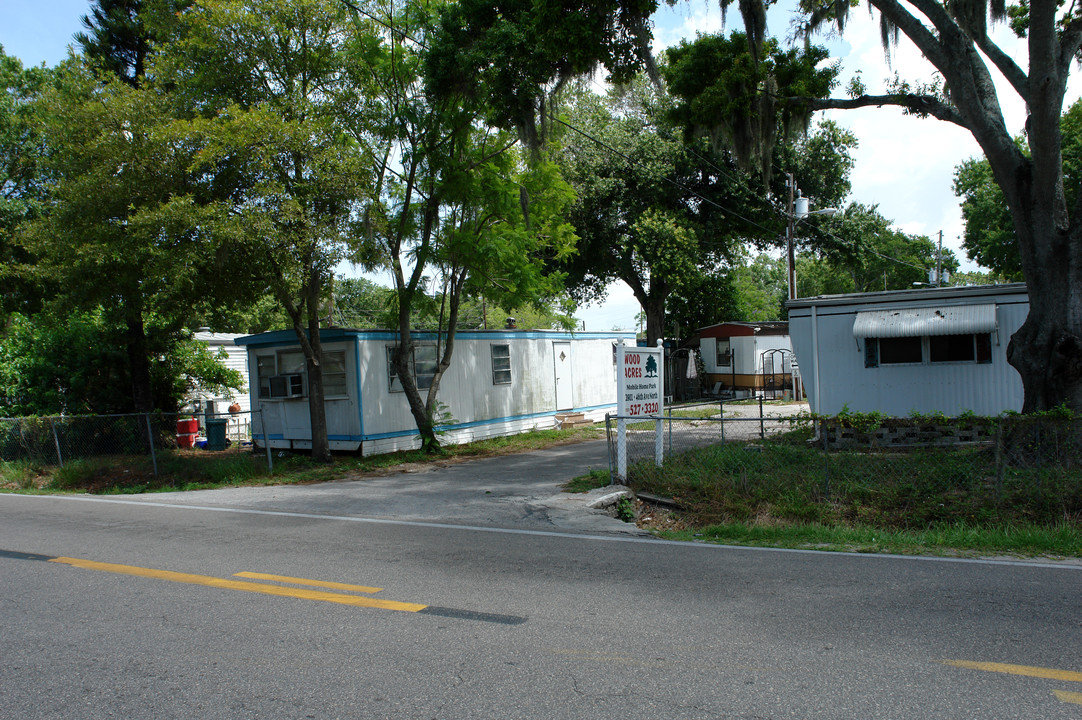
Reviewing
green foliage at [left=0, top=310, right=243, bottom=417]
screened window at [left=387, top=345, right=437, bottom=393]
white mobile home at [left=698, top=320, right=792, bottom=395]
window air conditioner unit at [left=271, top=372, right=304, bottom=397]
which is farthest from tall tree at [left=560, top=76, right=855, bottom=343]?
green foliage at [left=0, top=310, right=243, bottom=417]

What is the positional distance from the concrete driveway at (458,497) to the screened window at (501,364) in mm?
4559

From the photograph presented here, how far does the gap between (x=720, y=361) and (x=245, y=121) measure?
2244cm

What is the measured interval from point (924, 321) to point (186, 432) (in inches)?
705

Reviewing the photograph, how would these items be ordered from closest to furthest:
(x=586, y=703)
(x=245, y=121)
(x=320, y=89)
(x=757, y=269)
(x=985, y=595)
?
1. (x=586, y=703)
2. (x=985, y=595)
3. (x=245, y=121)
4. (x=320, y=89)
5. (x=757, y=269)

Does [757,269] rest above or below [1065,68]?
above

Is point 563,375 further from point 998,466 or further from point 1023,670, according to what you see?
point 1023,670

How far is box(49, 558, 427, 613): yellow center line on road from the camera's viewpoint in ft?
18.6

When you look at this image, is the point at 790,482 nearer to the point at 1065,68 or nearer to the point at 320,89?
the point at 1065,68

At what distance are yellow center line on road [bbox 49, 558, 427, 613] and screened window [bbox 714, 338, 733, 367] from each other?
2572cm

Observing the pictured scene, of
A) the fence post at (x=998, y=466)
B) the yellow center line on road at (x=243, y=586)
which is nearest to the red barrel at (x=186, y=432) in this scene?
the yellow center line on road at (x=243, y=586)

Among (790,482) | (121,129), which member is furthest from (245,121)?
(790,482)

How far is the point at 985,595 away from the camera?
5.58 metres

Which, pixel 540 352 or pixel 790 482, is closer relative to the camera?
pixel 790 482

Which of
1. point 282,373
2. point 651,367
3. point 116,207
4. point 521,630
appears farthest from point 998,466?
point 282,373
